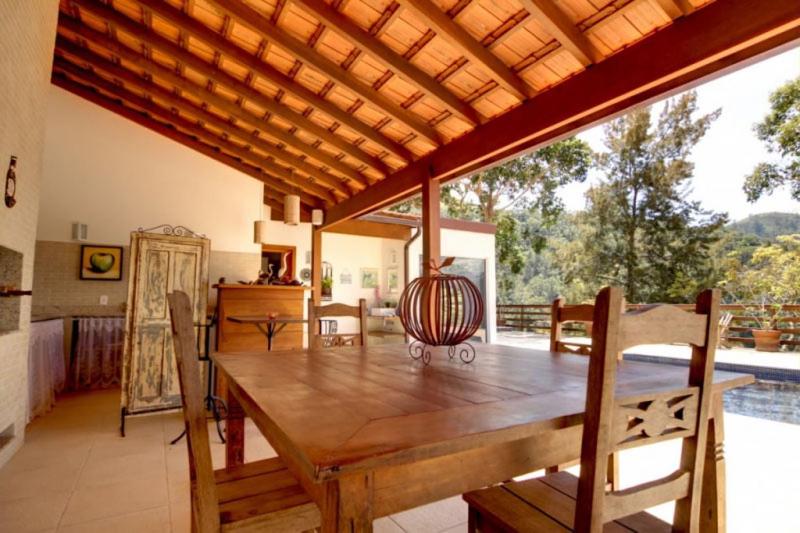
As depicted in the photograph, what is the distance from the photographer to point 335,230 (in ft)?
28.7

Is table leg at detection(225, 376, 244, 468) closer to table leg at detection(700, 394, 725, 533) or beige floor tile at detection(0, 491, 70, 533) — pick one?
beige floor tile at detection(0, 491, 70, 533)

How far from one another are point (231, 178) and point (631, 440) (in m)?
6.07

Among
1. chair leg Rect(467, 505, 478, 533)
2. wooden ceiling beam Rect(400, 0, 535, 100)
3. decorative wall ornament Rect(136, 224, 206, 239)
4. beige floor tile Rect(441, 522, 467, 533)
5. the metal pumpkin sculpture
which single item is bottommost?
beige floor tile Rect(441, 522, 467, 533)

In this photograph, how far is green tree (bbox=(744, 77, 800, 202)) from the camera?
8367mm

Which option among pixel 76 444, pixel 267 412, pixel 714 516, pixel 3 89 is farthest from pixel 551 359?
pixel 76 444

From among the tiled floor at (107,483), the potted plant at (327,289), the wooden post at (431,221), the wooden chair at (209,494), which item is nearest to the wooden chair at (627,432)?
the wooden chair at (209,494)

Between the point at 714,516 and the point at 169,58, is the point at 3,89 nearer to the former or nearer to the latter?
the point at 169,58

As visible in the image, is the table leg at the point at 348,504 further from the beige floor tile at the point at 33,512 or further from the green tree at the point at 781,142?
the green tree at the point at 781,142

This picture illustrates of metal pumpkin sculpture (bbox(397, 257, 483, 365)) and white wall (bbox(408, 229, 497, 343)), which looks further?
white wall (bbox(408, 229, 497, 343))

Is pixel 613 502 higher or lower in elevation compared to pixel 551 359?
lower

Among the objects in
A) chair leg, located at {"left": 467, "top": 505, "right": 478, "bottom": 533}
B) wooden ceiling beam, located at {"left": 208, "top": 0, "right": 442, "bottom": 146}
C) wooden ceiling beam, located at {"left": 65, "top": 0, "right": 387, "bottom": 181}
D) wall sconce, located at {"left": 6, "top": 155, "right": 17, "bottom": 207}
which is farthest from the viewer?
wooden ceiling beam, located at {"left": 65, "top": 0, "right": 387, "bottom": 181}

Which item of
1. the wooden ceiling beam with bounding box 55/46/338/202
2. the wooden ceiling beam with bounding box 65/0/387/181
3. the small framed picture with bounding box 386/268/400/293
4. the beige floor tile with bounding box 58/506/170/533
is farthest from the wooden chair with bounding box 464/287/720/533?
the small framed picture with bounding box 386/268/400/293

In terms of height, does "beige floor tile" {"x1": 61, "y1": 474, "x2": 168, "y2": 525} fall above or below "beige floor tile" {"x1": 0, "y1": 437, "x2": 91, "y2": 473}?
above

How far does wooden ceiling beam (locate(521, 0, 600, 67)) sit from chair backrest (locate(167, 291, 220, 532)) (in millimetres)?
2431
